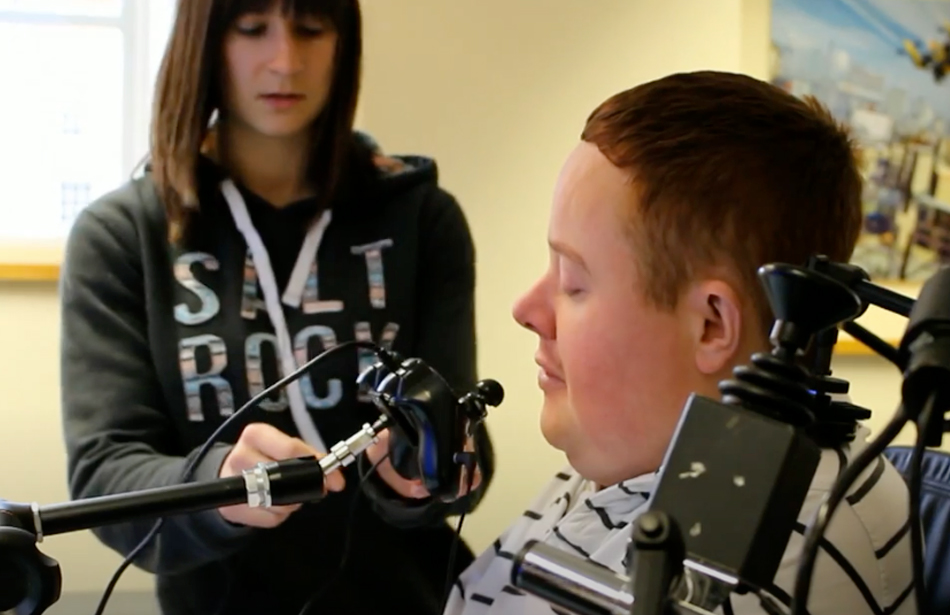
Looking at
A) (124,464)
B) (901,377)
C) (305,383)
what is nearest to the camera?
(901,377)

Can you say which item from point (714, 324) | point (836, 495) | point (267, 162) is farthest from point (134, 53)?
point (836, 495)

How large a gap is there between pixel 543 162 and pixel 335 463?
1.42 metres

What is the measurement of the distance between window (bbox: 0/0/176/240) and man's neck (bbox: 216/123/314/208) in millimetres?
844

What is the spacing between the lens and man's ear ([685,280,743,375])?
68 centimetres

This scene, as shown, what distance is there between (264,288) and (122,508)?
682 mm

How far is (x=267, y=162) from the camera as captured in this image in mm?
1233

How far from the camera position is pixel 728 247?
2.31 feet

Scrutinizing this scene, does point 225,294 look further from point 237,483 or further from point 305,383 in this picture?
point 237,483

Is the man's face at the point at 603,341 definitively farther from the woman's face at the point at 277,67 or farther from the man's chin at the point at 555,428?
the woman's face at the point at 277,67

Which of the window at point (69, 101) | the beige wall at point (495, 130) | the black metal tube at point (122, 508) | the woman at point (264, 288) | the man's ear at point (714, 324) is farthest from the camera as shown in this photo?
the window at point (69, 101)

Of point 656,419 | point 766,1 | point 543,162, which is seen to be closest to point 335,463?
point 656,419

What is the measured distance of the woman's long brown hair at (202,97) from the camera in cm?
115

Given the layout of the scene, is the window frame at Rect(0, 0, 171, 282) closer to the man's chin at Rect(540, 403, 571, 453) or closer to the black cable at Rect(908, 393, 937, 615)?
the man's chin at Rect(540, 403, 571, 453)

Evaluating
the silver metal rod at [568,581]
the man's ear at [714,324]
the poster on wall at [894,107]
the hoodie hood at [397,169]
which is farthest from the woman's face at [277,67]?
the poster on wall at [894,107]
